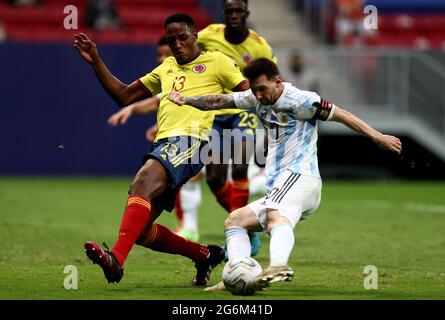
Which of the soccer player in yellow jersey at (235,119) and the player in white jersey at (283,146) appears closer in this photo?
the player in white jersey at (283,146)

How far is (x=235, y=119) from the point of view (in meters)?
10.8

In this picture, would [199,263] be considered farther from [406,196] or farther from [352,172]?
[352,172]

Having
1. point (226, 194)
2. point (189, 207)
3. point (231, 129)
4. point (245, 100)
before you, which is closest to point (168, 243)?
point (245, 100)

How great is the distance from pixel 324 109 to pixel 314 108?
0.09m

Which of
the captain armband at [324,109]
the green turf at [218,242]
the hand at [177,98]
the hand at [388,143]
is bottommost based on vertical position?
the green turf at [218,242]

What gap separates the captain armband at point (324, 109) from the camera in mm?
7742

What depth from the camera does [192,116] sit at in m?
8.60

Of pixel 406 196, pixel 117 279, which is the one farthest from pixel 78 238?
pixel 406 196

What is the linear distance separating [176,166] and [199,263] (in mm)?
933

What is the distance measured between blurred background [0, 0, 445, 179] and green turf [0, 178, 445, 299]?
1806mm

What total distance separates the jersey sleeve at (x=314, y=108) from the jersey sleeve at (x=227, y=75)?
1.06 m

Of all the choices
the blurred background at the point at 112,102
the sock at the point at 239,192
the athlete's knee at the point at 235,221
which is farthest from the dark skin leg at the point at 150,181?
the blurred background at the point at 112,102

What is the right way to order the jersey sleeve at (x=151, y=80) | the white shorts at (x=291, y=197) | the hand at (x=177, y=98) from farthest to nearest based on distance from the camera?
the jersey sleeve at (x=151, y=80) < the hand at (x=177, y=98) < the white shorts at (x=291, y=197)

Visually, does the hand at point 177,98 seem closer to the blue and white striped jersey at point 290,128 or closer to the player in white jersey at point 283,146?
the player in white jersey at point 283,146
